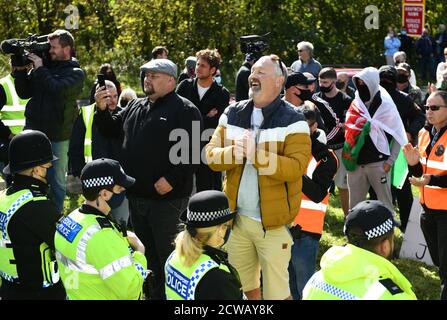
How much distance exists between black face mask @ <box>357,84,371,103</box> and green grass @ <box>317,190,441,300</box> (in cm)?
155

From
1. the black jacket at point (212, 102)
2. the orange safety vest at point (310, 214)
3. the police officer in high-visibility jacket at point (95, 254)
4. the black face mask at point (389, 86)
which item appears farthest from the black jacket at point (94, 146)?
the black face mask at point (389, 86)

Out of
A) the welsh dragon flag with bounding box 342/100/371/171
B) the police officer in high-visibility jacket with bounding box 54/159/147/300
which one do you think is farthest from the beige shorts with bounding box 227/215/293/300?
the welsh dragon flag with bounding box 342/100/371/171

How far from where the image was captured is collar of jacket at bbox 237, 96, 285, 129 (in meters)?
5.98

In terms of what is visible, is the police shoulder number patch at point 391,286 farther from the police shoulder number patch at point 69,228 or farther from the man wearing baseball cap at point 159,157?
the man wearing baseball cap at point 159,157

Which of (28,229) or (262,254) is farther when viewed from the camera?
(262,254)

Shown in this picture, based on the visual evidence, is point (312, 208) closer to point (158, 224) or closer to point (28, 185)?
point (158, 224)

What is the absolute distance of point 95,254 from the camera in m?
4.74

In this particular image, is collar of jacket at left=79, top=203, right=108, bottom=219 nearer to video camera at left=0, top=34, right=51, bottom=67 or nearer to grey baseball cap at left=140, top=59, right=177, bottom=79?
grey baseball cap at left=140, top=59, right=177, bottom=79

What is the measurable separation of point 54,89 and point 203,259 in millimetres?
4394

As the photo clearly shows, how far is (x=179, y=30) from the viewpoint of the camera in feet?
74.7

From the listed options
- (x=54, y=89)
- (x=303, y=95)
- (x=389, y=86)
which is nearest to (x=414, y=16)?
(x=389, y=86)

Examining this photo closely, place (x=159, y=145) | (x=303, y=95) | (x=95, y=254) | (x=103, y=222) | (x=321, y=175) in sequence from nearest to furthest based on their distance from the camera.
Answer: (x=95, y=254) < (x=103, y=222) < (x=321, y=175) < (x=159, y=145) < (x=303, y=95)

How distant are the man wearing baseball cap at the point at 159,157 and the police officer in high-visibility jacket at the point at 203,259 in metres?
1.96

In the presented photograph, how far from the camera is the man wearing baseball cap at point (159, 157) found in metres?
6.72
